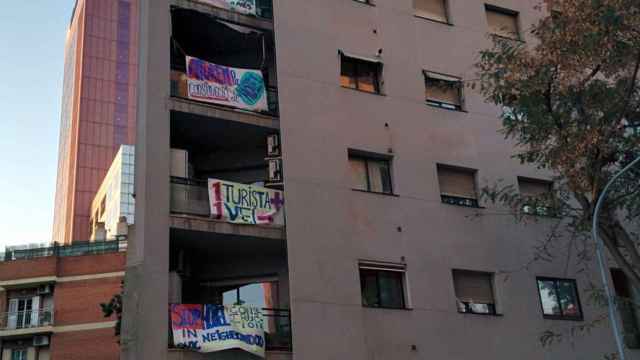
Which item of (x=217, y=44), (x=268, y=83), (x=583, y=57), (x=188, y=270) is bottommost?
(x=188, y=270)

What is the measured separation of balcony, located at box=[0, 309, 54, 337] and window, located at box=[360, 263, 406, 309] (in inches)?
1280

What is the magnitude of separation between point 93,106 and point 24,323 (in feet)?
224

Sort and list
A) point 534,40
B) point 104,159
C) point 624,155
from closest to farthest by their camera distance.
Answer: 1. point 624,155
2. point 534,40
3. point 104,159

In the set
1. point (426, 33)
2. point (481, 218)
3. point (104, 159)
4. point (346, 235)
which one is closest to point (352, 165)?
point (346, 235)

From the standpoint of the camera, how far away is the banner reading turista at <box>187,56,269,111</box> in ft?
59.1

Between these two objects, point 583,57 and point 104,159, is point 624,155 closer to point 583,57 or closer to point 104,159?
point 583,57

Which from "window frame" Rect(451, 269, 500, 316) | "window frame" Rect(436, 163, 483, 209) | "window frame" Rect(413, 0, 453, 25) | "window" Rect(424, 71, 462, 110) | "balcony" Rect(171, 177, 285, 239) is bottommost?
"window frame" Rect(451, 269, 500, 316)

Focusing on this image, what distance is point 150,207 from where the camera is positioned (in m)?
16.2

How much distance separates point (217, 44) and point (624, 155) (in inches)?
417

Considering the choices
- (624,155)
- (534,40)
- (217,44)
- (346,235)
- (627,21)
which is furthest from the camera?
(534,40)

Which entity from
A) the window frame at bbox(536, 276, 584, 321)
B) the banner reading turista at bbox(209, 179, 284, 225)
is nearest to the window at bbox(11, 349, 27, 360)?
the banner reading turista at bbox(209, 179, 284, 225)

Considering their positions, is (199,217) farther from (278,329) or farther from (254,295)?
(278,329)

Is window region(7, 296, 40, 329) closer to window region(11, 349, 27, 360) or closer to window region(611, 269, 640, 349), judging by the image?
window region(11, 349, 27, 360)

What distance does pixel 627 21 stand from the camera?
14695mm
